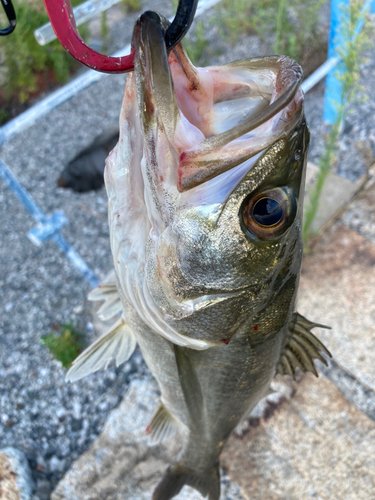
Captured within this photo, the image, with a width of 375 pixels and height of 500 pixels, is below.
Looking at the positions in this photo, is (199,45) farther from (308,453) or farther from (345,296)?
(308,453)

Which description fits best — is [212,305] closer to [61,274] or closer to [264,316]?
[264,316]

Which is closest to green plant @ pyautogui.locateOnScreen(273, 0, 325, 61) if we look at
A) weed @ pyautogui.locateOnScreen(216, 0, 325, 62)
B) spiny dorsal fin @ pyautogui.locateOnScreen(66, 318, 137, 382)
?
weed @ pyautogui.locateOnScreen(216, 0, 325, 62)

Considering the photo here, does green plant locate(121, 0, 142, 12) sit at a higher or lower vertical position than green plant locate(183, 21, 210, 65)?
higher

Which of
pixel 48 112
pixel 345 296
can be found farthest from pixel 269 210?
pixel 345 296

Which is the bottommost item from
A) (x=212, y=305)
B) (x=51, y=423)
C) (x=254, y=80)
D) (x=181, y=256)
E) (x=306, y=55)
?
(x=51, y=423)

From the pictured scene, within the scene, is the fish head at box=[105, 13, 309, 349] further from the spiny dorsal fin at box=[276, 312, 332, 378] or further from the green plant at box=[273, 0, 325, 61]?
the green plant at box=[273, 0, 325, 61]

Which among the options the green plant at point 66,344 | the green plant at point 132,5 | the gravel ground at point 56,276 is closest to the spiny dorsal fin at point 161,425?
the gravel ground at point 56,276

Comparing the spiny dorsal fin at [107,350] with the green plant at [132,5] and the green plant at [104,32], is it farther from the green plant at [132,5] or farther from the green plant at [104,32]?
the green plant at [132,5]

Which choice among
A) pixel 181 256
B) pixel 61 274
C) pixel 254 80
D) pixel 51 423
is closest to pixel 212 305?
pixel 181 256
